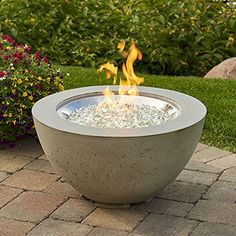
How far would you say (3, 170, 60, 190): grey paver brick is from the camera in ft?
13.9

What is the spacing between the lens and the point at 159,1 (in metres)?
7.70

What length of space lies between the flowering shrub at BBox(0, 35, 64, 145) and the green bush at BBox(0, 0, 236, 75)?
7.01 feet

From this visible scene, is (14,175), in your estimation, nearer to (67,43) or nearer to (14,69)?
(14,69)

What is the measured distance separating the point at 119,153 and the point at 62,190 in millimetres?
875

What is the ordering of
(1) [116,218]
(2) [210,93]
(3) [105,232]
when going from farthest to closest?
(2) [210,93] < (1) [116,218] < (3) [105,232]

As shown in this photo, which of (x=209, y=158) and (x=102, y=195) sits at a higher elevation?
(x=102, y=195)

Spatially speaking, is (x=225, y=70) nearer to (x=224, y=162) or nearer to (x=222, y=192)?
(x=224, y=162)

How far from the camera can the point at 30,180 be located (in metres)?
4.35

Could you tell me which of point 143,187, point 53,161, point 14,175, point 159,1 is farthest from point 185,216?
point 159,1

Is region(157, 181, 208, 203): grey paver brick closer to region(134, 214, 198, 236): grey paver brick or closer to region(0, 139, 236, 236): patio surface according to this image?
region(0, 139, 236, 236): patio surface

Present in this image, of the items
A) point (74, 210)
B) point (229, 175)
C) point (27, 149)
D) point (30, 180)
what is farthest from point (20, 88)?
point (229, 175)

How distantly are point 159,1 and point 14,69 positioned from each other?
3215mm

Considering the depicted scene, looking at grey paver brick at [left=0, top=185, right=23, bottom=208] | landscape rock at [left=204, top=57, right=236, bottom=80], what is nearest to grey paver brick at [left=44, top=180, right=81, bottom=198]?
grey paver brick at [left=0, top=185, right=23, bottom=208]

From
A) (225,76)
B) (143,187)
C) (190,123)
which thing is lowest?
Result: (225,76)
